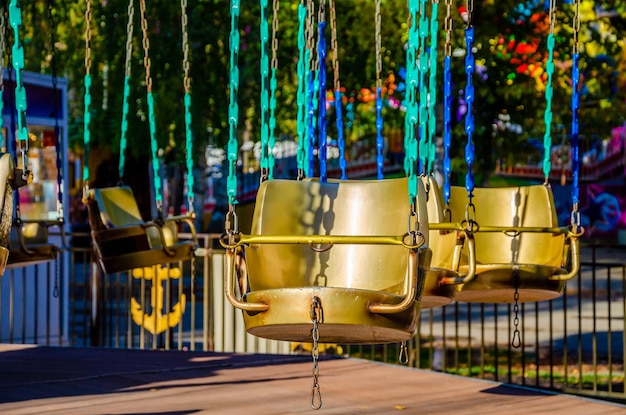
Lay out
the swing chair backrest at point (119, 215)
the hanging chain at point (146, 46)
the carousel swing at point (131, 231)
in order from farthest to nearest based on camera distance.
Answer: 1. the swing chair backrest at point (119, 215)
2. the carousel swing at point (131, 231)
3. the hanging chain at point (146, 46)

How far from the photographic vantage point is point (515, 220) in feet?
24.4

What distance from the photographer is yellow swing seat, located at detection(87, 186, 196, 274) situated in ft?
26.9

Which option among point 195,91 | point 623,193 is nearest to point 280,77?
point 195,91

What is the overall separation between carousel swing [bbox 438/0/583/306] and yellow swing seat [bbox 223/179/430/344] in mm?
604

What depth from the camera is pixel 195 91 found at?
19094mm

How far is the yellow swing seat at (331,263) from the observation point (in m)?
4.88

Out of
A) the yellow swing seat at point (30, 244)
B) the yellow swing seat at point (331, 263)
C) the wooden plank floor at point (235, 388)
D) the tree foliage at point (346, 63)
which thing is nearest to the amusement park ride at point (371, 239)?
the yellow swing seat at point (331, 263)

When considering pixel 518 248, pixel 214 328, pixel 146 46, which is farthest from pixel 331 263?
pixel 214 328

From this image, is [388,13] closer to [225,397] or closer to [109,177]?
[225,397]

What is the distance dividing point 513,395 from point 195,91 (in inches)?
491

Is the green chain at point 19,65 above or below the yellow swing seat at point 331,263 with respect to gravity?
above

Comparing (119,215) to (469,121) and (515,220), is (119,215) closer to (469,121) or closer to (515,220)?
(515,220)

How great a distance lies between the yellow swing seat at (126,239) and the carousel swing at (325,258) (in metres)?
2.14

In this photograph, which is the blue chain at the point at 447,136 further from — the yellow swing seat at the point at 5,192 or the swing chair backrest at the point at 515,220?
the yellow swing seat at the point at 5,192
